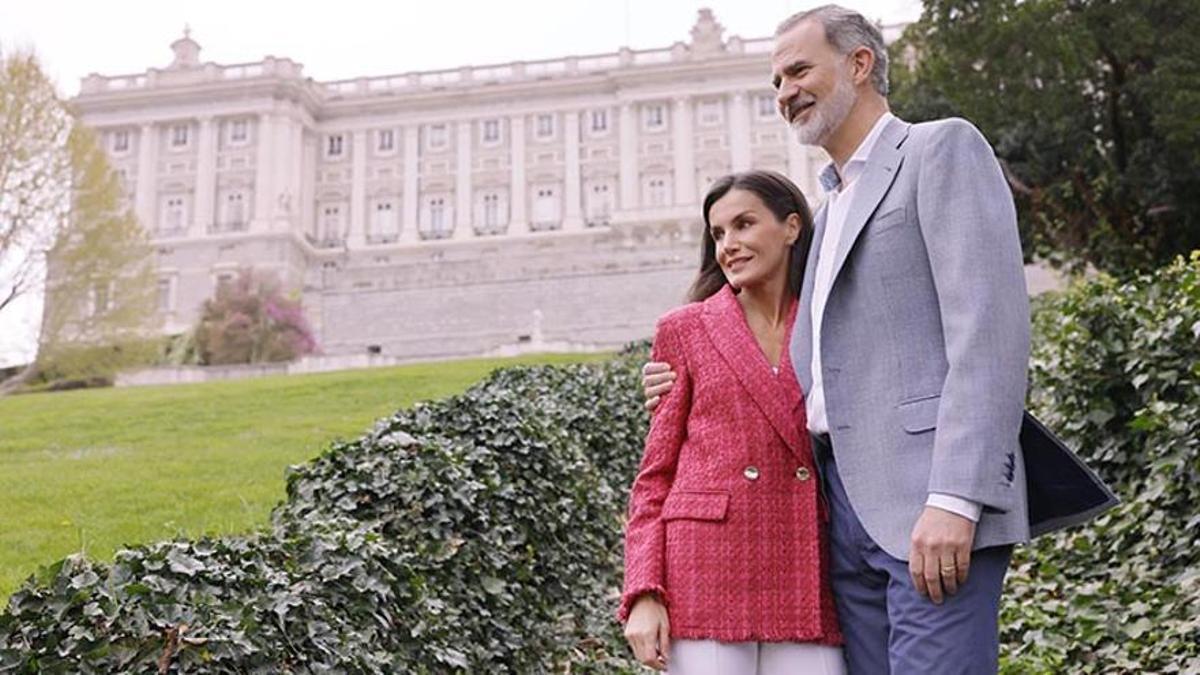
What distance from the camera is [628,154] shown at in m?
60.4

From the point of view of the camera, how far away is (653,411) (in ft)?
7.76

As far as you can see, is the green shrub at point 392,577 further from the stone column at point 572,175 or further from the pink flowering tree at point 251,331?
the stone column at point 572,175

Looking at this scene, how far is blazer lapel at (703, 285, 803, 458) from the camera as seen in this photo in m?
2.18

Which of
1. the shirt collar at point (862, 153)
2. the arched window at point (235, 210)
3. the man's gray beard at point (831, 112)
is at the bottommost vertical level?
the shirt collar at point (862, 153)

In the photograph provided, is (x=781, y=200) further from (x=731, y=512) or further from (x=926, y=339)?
(x=731, y=512)

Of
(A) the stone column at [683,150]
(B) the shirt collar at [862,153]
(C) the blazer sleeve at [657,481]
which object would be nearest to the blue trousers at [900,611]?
(C) the blazer sleeve at [657,481]

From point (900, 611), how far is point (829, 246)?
74cm

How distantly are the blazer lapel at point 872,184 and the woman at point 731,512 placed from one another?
218 mm

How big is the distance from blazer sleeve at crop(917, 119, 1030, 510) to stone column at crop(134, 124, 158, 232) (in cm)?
6288

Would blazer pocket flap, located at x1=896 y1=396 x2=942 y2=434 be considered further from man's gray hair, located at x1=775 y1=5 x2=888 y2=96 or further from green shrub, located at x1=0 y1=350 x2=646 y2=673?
green shrub, located at x1=0 y1=350 x2=646 y2=673

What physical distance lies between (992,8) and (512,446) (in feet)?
46.2

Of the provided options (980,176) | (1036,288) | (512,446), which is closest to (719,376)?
(980,176)

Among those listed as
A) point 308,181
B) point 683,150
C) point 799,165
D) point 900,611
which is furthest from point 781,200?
point 308,181

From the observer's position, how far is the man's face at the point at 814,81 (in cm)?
223
